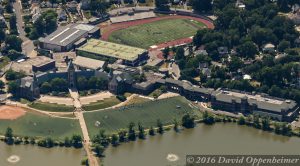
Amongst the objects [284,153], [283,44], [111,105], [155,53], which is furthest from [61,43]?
[284,153]

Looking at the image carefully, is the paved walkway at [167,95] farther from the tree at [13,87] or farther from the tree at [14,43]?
the tree at [14,43]

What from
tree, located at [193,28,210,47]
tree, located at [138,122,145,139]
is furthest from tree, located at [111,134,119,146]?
tree, located at [193,28,210,47]

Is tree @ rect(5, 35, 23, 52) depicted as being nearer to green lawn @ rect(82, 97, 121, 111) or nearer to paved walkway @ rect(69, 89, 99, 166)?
paved walkway @ rect(69, 89, 99, 166)

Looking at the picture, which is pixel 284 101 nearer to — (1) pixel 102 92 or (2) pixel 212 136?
(2) pixel 212 136

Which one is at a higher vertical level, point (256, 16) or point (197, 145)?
point (256, 16)

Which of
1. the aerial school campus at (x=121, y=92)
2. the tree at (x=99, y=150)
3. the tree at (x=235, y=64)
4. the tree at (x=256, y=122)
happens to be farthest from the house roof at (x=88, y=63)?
the tree at (x=256, y=122)
